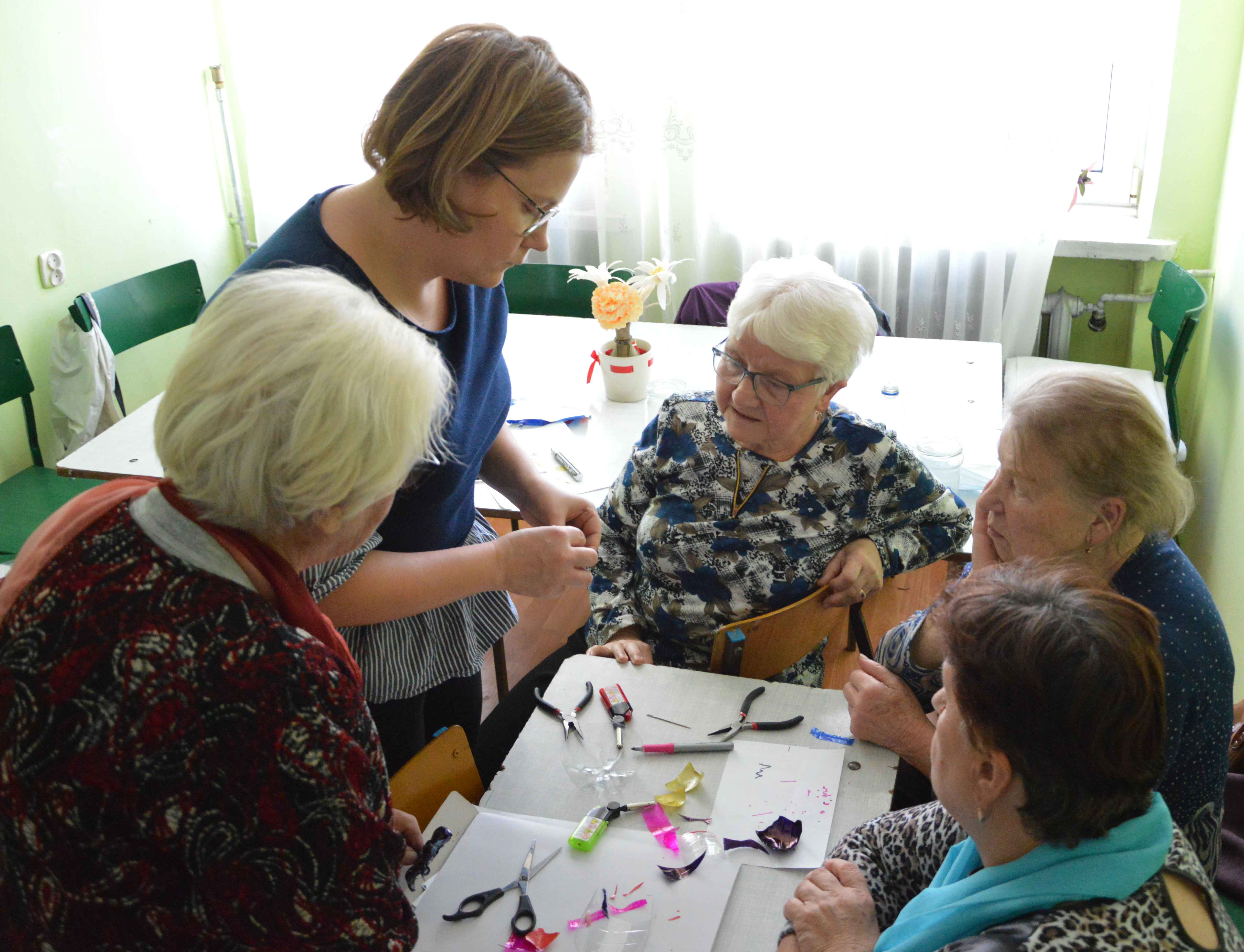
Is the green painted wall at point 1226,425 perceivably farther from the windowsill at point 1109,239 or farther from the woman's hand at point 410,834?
the woman's hand at point 410,834

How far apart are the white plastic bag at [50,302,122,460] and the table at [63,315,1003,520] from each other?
0.69 meters

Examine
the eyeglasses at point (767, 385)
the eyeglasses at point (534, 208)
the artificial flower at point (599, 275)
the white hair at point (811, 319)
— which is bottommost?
the eyeglasses at point (767, 385)

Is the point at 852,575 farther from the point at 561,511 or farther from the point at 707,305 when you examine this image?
the point at 707,305

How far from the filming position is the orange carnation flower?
2793 mm

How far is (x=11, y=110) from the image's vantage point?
11.7 ft

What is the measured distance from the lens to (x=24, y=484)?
3.31 m

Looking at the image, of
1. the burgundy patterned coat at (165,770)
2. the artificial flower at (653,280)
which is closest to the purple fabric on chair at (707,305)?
the artificial flower at (653,280)

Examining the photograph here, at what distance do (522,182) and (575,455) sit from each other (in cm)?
132

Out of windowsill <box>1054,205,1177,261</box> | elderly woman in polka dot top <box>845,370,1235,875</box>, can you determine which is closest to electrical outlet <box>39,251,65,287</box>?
elderly woman in polka dot top <box>845,370,1235,875</box>

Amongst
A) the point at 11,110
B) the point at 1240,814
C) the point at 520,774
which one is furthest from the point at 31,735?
the point at 11,110

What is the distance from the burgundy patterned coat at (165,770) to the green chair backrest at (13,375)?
2877 mm

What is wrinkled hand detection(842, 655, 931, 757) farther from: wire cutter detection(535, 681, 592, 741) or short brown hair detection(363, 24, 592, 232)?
short brown hair detection(363, 24, 592, 232)

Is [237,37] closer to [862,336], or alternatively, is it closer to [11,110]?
[11,110]

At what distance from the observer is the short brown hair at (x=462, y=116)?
1334 millimetres
